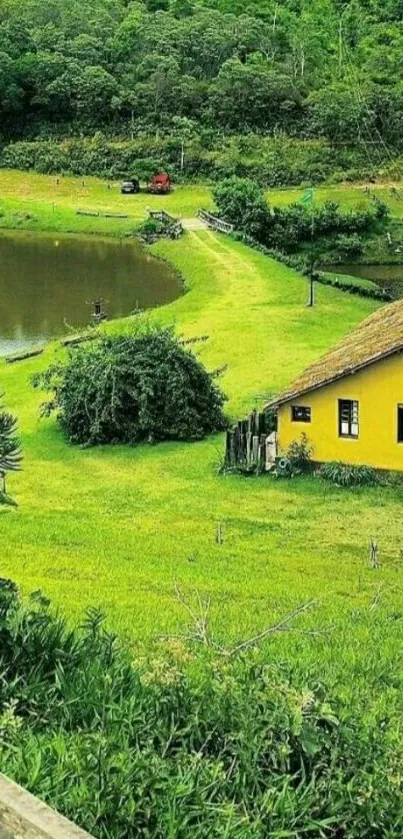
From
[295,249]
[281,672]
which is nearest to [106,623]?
[281,672]

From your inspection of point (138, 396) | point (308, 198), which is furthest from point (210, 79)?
point (138, 396)

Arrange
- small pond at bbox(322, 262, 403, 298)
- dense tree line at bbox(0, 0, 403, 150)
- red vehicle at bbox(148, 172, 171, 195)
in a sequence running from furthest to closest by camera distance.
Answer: dense tree line at bbox(0, 0, 403, 150) → red vehicle at bbox(148, 172, 171, 195) → small pond at bbox(322, 262, 403, 298)

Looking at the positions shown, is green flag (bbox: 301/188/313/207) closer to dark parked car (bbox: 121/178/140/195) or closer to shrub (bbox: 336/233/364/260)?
shrub (bbox: 336/233/364/260)

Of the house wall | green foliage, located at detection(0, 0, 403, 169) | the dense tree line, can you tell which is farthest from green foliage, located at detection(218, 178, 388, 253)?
the house wall

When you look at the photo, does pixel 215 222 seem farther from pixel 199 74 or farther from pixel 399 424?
pixel 399 424

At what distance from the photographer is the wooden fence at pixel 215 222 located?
6693 centimetres

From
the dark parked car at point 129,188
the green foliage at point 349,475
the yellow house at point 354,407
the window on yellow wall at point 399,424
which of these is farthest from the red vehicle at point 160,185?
the window on yellow wall at point 399,424

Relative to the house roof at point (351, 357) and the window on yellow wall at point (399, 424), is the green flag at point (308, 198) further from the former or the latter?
the window on yellow wall at point (399, 424)

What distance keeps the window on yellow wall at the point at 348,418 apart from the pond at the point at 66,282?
18.6 m

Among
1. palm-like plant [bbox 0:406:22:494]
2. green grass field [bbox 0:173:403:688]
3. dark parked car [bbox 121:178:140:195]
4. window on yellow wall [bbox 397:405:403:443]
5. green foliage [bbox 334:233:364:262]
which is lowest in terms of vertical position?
green grass field [bbox 0:173:403:688]

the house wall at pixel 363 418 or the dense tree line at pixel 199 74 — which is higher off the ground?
the dense tree line at pixel 199 74

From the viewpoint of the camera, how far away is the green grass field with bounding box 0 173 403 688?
15.9m

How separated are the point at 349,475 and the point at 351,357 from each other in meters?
2.82

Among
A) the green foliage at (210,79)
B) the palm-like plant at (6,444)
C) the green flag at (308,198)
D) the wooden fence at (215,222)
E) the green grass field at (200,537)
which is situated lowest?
the green grass field at (200,537)
